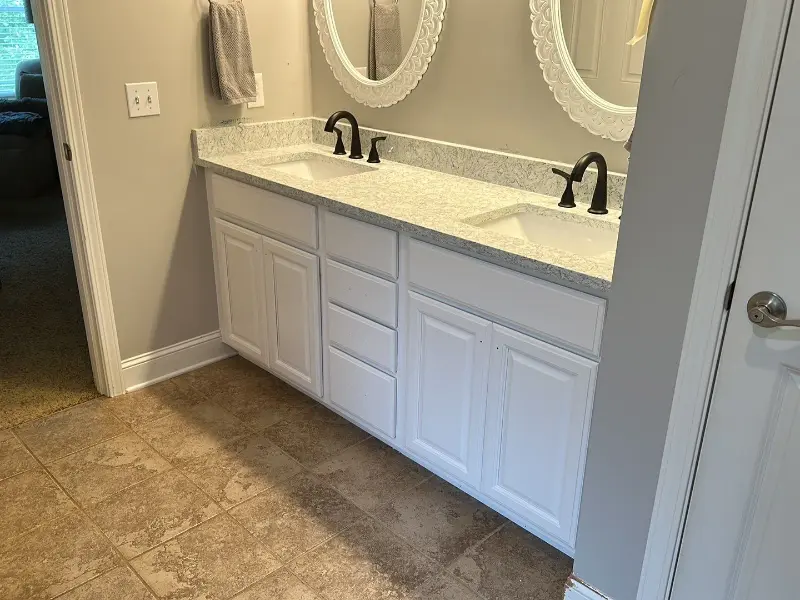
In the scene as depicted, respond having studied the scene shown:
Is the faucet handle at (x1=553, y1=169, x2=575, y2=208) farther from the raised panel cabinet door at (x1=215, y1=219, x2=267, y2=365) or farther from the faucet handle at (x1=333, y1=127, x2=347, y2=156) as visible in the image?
the raised panel cabinet door at (x1=215, y1=219, x2=267, y2=365)

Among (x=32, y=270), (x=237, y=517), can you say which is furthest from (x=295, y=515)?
(x=32, y=270)

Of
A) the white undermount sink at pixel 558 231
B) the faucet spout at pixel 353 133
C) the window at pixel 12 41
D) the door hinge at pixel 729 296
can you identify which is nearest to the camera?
the door hinge at pixel 729 296

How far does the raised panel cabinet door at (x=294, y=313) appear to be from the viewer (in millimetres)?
2428

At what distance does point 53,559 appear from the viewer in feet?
6.30

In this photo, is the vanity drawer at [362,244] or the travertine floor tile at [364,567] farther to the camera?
the vanity drawer at [362,244]

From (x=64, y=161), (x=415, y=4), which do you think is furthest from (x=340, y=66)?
(x=64, y=161)

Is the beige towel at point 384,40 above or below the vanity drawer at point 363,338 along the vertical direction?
above

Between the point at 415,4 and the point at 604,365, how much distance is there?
1.56 metres

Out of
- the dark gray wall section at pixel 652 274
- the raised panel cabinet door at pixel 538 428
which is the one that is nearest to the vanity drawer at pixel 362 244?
the raised panel cabinet door at pixel 538 428

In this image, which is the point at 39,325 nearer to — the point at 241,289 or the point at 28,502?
the point at 241,289

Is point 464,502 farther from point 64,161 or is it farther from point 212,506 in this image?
point 64,161

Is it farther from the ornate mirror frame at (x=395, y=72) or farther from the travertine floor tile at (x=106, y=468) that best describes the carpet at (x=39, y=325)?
the ornate mirror frame at (x=395, y=72)

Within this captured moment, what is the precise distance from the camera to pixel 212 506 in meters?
2.14

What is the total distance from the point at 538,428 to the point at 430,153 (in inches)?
46.9
